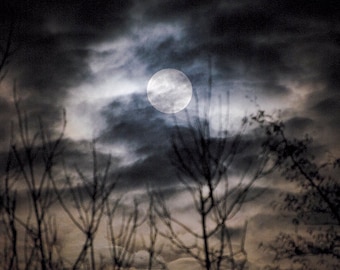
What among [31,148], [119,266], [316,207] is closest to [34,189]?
[31,148]

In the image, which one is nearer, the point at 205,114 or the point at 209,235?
the point at 209,235

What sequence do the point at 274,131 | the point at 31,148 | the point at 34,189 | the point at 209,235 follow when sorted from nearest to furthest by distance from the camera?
1. the point at 34,189
2. the point at 31,148
3. the point at 209,235
4. the point at 274,131

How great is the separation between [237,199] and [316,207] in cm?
1033

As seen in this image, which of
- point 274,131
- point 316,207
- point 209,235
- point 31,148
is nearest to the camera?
point 31,148

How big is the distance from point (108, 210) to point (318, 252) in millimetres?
11877

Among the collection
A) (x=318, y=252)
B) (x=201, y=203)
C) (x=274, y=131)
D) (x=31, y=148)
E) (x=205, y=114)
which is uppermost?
(x=274, y=131)

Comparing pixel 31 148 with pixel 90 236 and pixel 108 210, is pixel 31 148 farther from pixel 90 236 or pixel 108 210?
pixel 108 210

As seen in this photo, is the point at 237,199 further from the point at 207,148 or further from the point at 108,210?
the point at 108,210

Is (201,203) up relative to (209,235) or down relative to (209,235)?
up

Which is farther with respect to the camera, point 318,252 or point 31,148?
point 318,252

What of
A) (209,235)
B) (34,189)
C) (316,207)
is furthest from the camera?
(316,207)

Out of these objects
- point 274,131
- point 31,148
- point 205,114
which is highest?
point 274,131

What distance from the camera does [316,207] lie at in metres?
16.2

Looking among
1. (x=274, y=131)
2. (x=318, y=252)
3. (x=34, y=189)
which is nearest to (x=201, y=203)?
(x=34, y=189)
